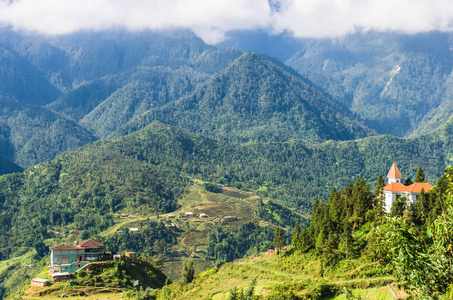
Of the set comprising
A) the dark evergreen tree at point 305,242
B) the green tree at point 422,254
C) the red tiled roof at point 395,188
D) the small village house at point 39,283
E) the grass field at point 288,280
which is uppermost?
the green tree at point 422,254

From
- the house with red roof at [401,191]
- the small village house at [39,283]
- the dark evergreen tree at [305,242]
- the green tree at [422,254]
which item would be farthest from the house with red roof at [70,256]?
the green tree at [422,254]

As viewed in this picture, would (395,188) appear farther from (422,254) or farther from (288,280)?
(422,254)

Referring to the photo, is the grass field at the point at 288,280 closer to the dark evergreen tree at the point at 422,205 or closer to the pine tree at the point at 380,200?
the pine tree at the point at 380,200

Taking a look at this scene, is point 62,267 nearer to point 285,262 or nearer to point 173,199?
point 285,262

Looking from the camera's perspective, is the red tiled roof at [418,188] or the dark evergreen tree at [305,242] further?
the dark evergreen tree at [305,242]

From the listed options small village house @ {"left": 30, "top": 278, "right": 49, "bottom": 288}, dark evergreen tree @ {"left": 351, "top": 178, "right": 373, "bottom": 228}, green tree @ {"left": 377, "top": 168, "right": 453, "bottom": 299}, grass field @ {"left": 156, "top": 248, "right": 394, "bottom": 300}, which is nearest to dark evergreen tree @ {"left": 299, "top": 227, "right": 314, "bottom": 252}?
grass field @ {"left": 156, "top": 248, "right": 394, "bottom": 300}

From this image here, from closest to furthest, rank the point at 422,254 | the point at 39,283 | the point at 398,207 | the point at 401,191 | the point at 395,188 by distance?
the point at 422,254 < the point at 398,207 < the point at 401,191 < the point at 395,188 < the point at 39,283

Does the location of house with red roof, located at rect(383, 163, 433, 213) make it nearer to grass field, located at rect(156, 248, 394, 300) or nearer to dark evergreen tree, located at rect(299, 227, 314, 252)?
dark evergreen tree, located at rect(299, 227, 314, 252)

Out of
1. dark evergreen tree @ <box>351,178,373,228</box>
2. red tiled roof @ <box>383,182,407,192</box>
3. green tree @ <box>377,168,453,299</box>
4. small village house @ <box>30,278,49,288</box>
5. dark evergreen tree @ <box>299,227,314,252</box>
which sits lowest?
small village house @ <box>30,278,49,288</box>

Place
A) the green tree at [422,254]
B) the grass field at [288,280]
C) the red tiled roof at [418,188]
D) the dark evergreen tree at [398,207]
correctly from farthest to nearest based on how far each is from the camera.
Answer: the red tiled roof at [418,188] → the dark evergreen tree at [398,207] → the grass field at [288,280] → the green tree at [422,254]

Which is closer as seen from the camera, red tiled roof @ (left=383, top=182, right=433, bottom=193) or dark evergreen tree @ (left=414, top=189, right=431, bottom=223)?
dark evergreen tree @ (left=414, top=189, right=431, bottom=223)

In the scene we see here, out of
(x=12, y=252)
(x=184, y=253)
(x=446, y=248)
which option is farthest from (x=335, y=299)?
(x=12, y=252)

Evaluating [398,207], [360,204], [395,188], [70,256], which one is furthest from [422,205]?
[70,256]

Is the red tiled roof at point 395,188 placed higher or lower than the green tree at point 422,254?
lower
